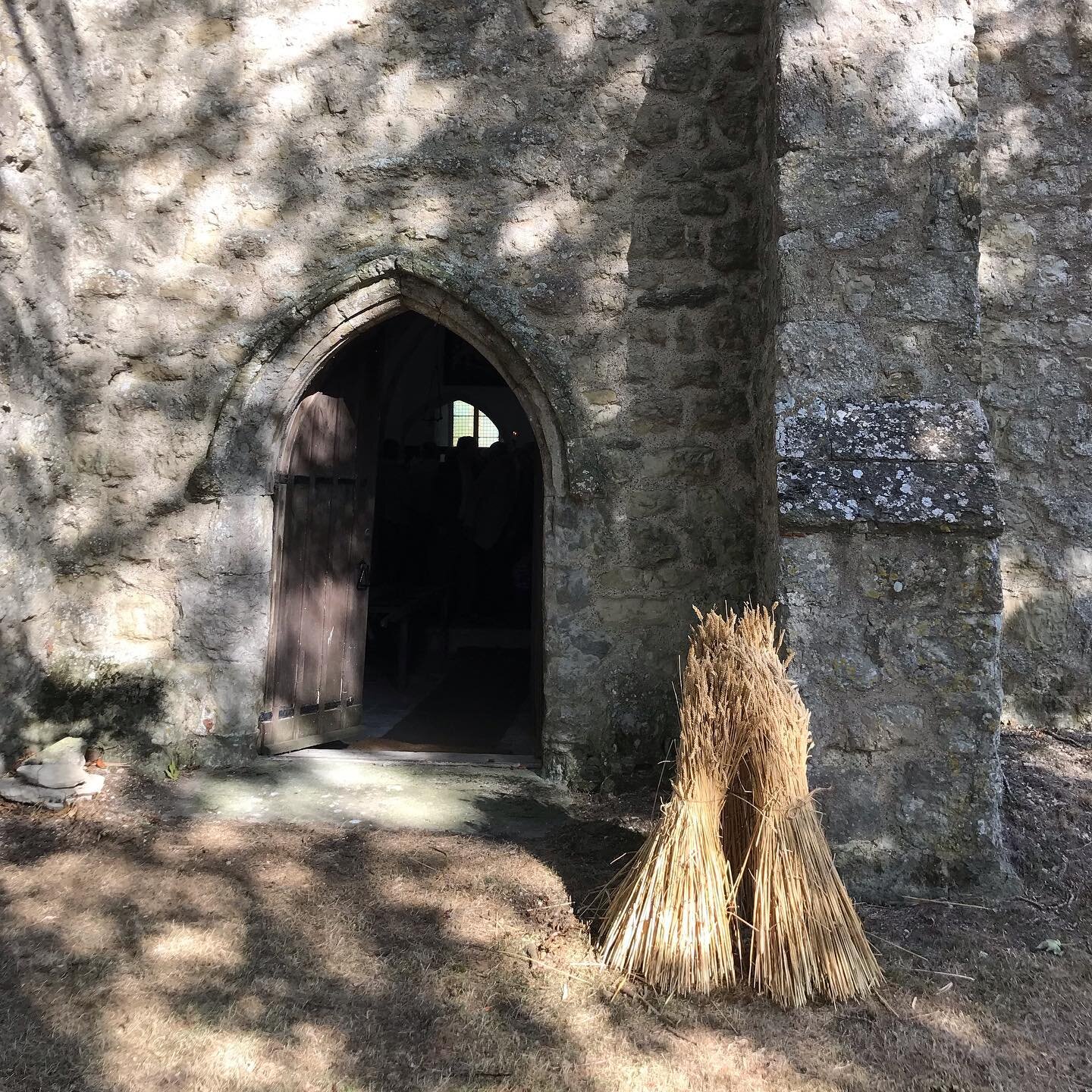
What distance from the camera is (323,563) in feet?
14.1

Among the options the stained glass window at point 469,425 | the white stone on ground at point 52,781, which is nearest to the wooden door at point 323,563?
the white stone on ground at point 52,781

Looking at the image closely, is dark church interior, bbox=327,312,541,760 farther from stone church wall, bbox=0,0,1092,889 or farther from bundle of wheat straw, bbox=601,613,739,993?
bundle of wheat straw, bbox=601,613,739,993

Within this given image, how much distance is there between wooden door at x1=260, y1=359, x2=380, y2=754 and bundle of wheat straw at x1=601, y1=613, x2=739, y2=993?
234 centimetres

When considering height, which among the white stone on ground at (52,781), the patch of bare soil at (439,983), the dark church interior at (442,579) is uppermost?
the dark church interior at (442,579)

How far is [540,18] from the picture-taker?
374cm

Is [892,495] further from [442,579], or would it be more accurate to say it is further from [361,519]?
[442,579]

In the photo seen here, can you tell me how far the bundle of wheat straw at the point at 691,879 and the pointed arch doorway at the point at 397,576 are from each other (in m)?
1.81

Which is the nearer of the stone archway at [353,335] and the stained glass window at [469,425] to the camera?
the stone archway at [353,335]

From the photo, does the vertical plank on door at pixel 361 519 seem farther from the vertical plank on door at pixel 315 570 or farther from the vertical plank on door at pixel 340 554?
the vertical plank on door at pixel 315 570

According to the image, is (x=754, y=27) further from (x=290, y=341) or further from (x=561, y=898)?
(x=561, y=898)

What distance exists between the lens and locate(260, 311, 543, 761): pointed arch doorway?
13.7 ft

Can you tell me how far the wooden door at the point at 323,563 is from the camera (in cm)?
408

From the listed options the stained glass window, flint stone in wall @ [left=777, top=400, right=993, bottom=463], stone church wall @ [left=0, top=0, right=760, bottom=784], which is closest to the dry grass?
flint stone in wall @ [left=777, top=400, right=993, bottom=463]

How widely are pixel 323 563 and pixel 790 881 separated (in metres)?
2.92
